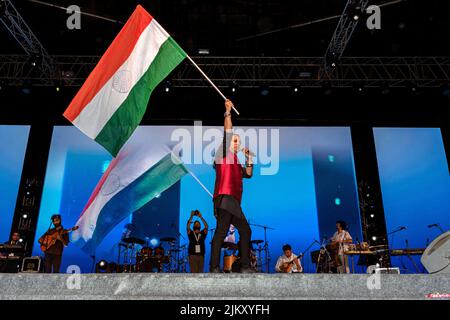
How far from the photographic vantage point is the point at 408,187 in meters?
11.3

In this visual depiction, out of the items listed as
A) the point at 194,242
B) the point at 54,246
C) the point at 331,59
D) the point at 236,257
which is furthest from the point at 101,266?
the point at 331,59

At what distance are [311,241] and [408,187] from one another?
2.94 metres

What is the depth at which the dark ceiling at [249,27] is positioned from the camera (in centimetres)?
959

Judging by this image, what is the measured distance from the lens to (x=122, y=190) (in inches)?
260

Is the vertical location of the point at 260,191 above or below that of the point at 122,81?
above

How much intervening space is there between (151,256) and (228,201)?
20.9ft

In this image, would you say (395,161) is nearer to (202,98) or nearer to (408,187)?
(408,187)

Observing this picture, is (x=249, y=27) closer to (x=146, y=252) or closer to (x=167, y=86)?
(x=167, y=86)

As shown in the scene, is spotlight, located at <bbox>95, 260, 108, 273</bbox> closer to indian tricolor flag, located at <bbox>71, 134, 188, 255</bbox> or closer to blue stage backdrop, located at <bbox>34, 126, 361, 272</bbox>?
blue stage backdrop, located at <bbox>34, 126, 361, 272</bbox>

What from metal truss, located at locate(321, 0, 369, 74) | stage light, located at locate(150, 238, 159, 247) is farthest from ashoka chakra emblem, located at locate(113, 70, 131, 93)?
stage light, located at locate(150, 238, 159, 247)

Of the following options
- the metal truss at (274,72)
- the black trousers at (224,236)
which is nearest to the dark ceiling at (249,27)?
the metal truss at (274,72)

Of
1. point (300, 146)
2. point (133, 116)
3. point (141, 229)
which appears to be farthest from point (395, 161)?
point (133, 116)

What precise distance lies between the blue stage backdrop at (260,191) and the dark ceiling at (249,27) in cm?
225
